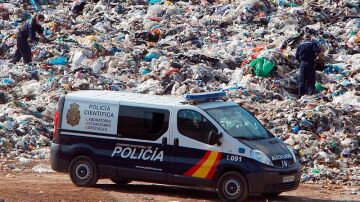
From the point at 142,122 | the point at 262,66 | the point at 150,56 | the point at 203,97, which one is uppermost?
the point at 150,56

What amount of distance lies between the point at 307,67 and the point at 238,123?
7177 millimetres

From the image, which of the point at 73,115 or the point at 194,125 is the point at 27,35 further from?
the point at 194,125

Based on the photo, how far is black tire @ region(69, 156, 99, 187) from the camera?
1384cm

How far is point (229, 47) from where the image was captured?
23.3m

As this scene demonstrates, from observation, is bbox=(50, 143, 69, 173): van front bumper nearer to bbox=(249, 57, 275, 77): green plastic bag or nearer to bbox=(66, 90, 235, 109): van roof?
bbox=(66, 90, 235, 109): van roof

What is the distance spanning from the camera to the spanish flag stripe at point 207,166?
13016mm

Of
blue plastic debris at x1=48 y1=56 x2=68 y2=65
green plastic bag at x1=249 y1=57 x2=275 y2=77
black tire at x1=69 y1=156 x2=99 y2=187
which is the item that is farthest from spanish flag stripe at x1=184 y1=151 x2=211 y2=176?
blue plastic debris at x1=48 y1=56 x2=68 y2=65

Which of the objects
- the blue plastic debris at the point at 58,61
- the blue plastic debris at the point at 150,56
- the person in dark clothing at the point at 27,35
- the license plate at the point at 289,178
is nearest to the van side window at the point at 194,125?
the license plate at the point at 289,178

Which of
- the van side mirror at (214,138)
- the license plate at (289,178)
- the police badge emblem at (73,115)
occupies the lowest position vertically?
the license plate at (289,178)

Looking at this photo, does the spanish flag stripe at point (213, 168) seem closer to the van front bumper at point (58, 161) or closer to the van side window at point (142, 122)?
the van side window at point (142, 122)

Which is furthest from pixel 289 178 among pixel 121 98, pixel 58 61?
pixel 58 61

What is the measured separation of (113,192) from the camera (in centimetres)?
1362

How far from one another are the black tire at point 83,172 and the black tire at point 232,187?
213 cm

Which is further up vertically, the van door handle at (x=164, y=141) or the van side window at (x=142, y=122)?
the van side window at (x=142, y=122)
